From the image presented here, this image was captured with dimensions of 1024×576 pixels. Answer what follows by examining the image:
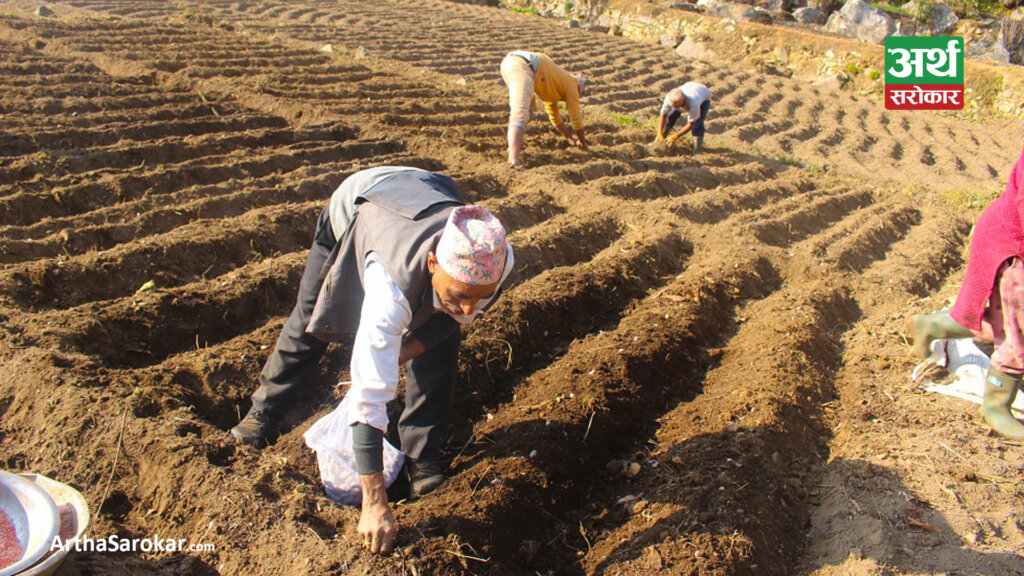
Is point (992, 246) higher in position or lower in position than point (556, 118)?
lower

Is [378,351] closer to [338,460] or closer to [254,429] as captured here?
[338,460]

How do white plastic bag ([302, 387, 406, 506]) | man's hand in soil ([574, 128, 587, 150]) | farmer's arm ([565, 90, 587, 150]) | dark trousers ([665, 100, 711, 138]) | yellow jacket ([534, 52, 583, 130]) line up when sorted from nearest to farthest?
white plastic bag ([302, 387, 406, 506])
yellow jacket ([534, 52, 583, 130])
farmer's arm ([565, 90, 587, 150])
man's hand in soil ([574, 128, 587, 150])
dark trousers ([665, 100, 711, 138])

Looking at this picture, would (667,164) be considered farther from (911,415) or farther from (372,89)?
(911,415)

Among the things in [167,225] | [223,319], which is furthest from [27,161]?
[223,319]

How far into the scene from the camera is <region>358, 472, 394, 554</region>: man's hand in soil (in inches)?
79.7

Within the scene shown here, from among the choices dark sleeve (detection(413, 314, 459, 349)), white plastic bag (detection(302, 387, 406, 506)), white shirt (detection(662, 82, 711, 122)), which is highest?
→ white shirt (detection(662, 82, 711, 122))

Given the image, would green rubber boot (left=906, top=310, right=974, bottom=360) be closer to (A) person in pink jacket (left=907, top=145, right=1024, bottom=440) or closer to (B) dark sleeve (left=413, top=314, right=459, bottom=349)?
(A) person in pink jacket (left=907, top=145, right=1024, bottom=440)

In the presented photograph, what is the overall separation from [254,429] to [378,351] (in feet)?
4.33

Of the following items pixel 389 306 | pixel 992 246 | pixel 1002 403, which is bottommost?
pixel 1002 403

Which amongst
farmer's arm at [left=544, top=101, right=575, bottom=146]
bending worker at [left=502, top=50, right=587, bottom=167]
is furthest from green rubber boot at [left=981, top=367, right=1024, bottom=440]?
farmer's arm at [left=544, top=101, right=575, bottom=146]

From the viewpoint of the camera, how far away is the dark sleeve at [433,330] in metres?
2.39

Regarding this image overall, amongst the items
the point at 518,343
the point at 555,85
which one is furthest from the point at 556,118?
the point at 518,343

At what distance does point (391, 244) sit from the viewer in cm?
211

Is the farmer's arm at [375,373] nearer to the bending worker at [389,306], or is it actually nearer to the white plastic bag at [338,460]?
the bending worker at [389,306]
